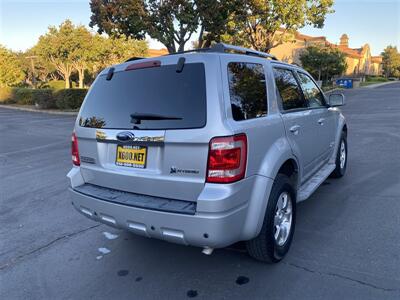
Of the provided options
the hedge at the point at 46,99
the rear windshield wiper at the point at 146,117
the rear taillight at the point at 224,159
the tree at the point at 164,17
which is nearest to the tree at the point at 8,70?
the hedge at the point at 46,99

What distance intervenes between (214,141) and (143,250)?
1652mm

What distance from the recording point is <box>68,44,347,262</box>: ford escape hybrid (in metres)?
2.62

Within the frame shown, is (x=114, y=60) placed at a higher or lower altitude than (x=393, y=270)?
higher

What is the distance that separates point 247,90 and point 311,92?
1992mm

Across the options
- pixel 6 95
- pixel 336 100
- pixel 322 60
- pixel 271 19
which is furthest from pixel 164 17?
pixel 322 60

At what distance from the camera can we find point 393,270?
301cm

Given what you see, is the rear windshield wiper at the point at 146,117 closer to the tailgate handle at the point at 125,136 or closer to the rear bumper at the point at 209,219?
the tailgate handle at the point at 125,136

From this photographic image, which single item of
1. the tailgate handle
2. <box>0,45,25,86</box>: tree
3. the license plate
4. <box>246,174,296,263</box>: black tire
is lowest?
<box>246,174,296,263</box>: black tire

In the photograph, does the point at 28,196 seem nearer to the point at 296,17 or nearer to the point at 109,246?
the point at 109,246

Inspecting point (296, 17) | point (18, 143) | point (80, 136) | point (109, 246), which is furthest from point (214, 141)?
point (296, 17)

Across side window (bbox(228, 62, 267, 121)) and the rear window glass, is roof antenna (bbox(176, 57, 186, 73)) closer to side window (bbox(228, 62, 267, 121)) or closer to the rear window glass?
the rear window glass

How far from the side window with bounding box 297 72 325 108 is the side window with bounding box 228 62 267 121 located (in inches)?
50.2

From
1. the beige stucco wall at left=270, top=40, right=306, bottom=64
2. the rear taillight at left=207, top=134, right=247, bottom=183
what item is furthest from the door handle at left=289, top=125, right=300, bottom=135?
the beige stucco wall at left=270, top=40, right=306, bottom=64

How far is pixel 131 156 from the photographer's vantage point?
298 centimetres
